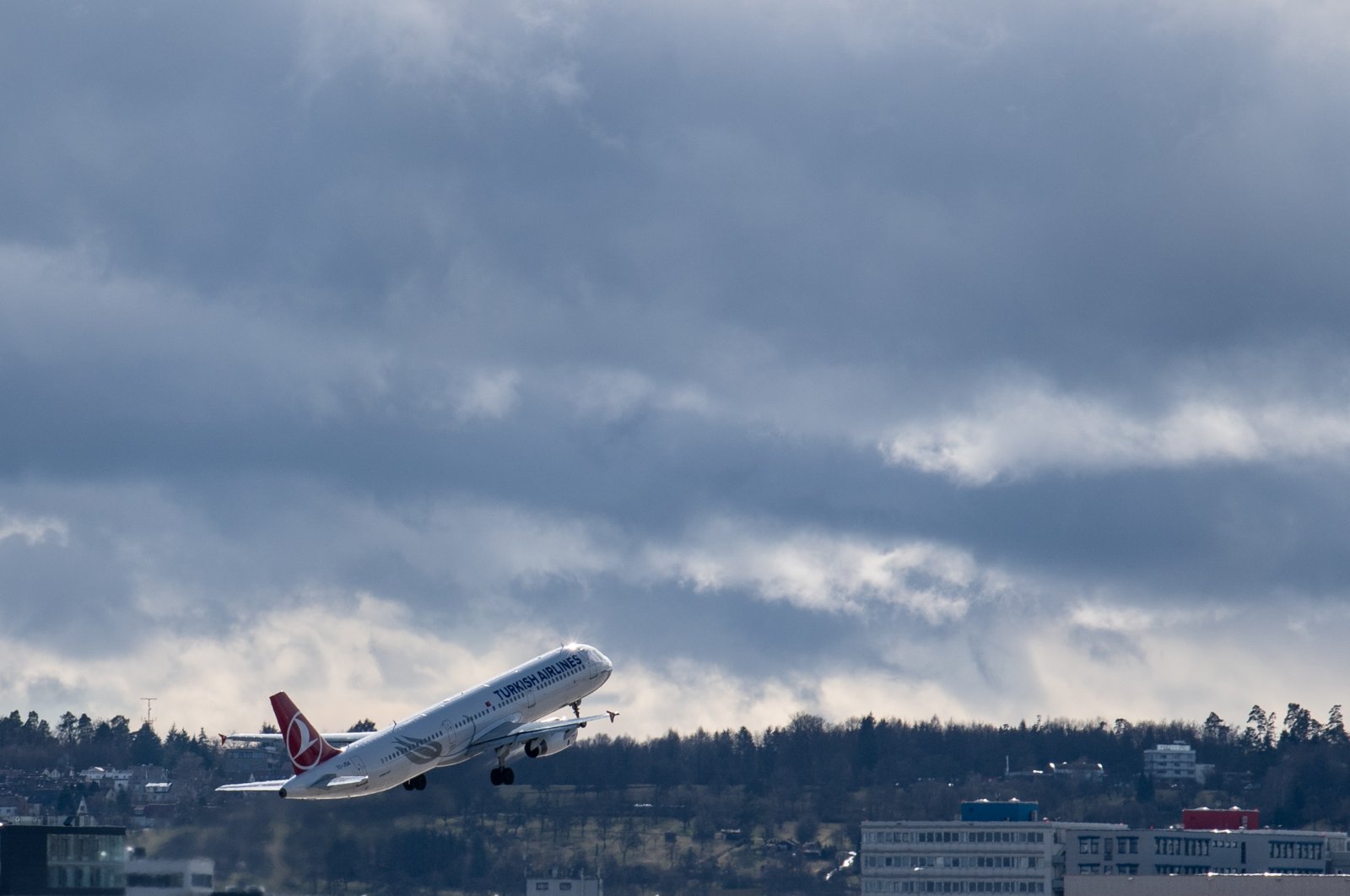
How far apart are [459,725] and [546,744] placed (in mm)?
7310

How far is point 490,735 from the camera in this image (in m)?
141

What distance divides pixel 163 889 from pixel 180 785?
60827mm

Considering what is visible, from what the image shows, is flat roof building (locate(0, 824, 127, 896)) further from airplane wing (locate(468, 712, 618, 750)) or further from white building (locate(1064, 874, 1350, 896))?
white building (locate(1064, 874, 1350, 896))

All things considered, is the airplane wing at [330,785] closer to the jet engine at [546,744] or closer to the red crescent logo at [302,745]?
the red crescent logo at [302,745]

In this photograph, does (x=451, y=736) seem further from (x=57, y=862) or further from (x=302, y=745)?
(x=57, y=862)

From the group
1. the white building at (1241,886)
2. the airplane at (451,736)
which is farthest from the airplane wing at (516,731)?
the white building at (1241,886)

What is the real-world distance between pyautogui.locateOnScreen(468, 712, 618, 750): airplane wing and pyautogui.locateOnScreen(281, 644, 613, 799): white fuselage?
0.57ft

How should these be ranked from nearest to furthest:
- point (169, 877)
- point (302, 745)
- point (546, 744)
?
point (302, 745) → point (169, 877) → point (546, 744)

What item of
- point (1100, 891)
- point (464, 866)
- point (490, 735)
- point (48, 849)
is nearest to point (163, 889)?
point (48, 849)

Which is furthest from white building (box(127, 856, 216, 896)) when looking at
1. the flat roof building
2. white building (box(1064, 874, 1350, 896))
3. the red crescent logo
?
white building (box(1064, 874, 1350, 896))

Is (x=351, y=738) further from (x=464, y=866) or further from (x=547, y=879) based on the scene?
(x=547, y=879)

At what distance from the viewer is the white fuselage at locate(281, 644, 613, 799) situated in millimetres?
131500

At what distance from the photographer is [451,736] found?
13775 centimetres

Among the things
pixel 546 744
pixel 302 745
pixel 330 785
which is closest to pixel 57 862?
pixel 302 745
